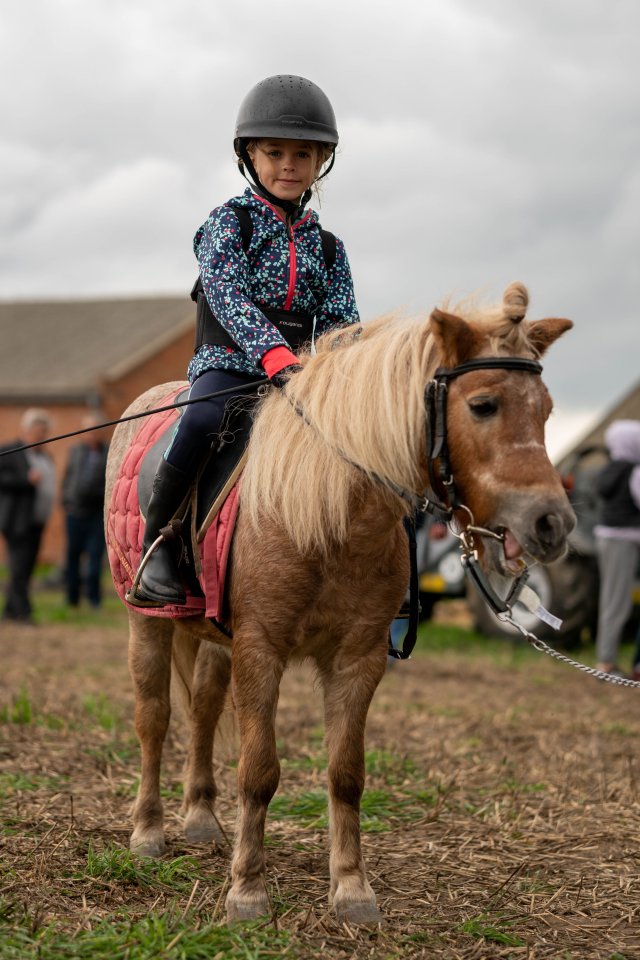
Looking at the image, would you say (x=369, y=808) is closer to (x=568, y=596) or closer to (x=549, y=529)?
(x=549, y=529)

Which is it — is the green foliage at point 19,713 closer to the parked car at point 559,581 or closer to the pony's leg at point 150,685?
the pony's leg at point 150,685

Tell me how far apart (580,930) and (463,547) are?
4.67ft

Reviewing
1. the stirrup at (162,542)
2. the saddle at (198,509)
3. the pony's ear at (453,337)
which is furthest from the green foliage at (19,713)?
the pony's ear at (453,337)

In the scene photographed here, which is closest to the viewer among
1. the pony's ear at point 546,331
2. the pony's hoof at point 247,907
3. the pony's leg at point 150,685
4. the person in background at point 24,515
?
the pony's ear at point 546,331

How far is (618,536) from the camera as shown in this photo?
408 inches

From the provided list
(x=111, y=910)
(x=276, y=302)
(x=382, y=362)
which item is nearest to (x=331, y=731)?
(x=111, y=910)

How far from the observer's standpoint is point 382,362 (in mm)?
3512

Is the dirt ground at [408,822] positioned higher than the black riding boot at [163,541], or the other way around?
the black riding boot at [163,541]

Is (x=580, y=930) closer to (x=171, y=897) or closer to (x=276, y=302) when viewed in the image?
(x=171, y=897)

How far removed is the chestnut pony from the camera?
127 inches

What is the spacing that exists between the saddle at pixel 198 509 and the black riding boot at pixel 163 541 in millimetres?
51

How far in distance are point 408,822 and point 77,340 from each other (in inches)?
1102

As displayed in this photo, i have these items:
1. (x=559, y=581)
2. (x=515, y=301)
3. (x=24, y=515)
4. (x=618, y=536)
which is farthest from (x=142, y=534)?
(x=24, y=515)

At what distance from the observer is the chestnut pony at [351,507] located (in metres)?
3.23
